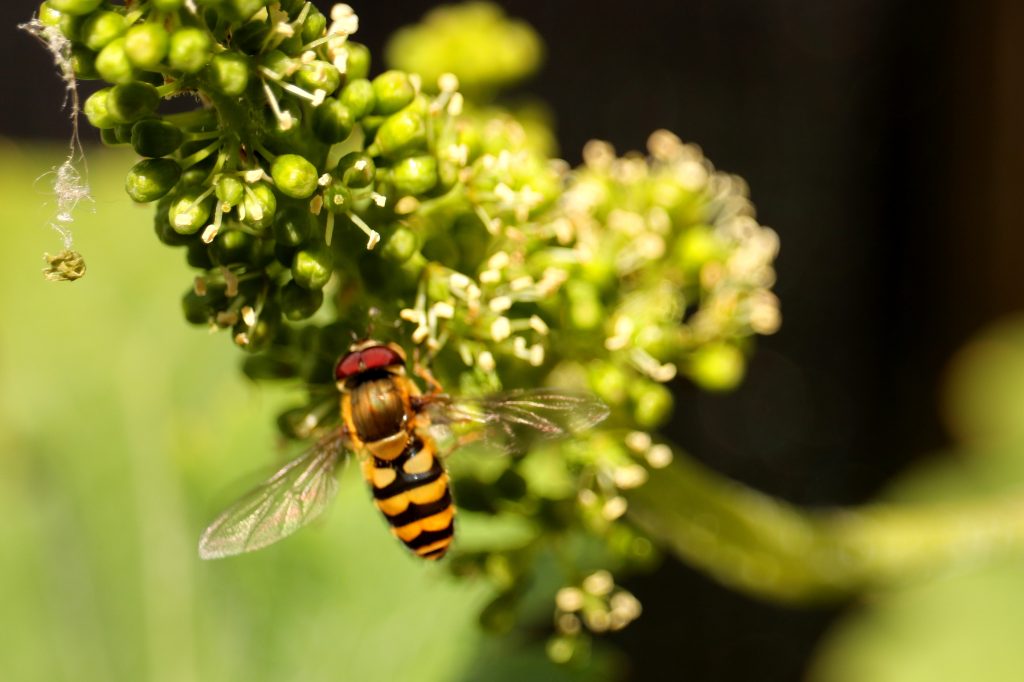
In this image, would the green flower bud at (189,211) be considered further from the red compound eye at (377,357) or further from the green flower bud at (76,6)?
the red compound eye at (377,357)

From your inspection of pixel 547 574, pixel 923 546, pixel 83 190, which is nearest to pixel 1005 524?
pixel 923 546

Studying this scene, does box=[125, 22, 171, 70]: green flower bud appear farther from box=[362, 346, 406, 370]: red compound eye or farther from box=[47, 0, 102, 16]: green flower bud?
Answer: box=[362, 346, 406, 370]: red compound eye

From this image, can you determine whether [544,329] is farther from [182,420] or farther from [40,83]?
[40,83]

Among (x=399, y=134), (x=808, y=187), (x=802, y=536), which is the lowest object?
(x=808, y=187)

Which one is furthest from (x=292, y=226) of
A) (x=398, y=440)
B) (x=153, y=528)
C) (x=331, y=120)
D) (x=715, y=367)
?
(x=153, y=528)

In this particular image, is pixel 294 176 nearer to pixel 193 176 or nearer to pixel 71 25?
pixel 193 176

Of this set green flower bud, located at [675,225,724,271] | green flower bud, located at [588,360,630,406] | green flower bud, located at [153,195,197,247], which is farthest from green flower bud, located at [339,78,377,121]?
green flower bud, located at [675,225,724,271]

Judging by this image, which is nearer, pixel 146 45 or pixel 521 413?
pixel 146 45
